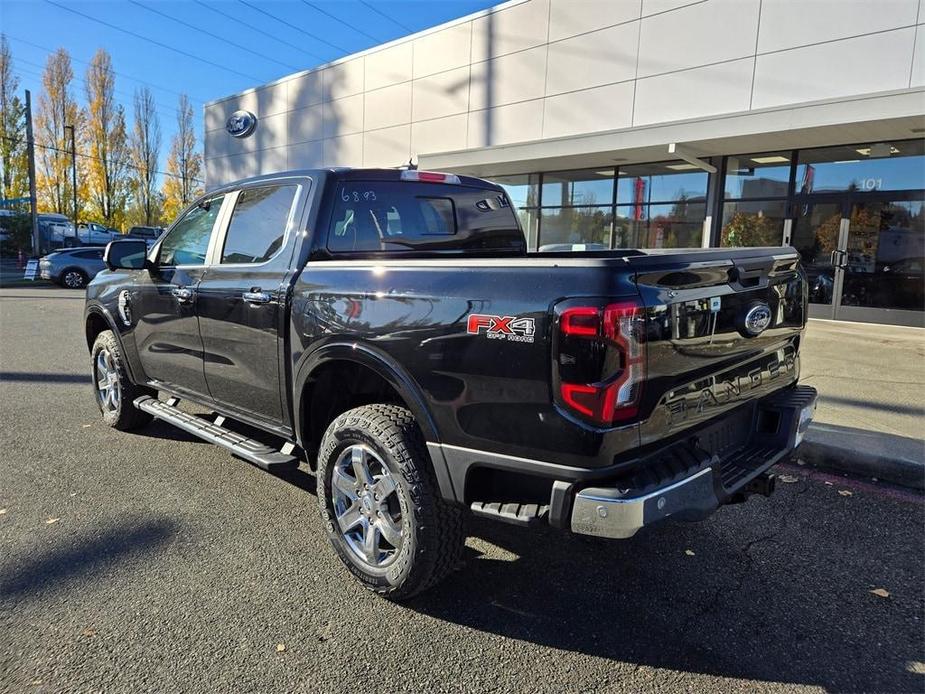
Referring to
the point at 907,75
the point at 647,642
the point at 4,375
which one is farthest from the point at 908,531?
the point at 907,75

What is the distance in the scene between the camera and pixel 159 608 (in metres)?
2.74

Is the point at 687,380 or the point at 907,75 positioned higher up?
the point at 907,75

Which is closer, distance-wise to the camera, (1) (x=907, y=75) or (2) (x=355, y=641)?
(2) (x=355, y=641)

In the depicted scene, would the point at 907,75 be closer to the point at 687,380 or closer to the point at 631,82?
the point at 631,82

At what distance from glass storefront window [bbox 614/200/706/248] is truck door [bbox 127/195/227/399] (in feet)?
39.1

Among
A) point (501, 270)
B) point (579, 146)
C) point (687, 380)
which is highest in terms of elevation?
point (579, 146)

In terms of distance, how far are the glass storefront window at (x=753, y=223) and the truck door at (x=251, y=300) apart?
11714 millimetres

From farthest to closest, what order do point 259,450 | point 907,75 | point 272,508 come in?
1. point 907,75
2. point 272,508
3. point 259,450

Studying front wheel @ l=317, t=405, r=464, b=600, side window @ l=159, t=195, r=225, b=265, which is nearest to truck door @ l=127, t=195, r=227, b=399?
side window @ l=159, t=195, r=225, b=265

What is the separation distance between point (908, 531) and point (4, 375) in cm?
857

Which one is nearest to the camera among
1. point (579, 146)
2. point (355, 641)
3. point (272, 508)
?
point (355, 641)

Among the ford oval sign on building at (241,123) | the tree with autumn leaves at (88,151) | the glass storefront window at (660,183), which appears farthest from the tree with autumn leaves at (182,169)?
the glass storefront window at (660,183)

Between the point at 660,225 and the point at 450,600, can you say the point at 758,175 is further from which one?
the point at 450,600

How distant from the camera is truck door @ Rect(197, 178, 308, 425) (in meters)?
3.46
